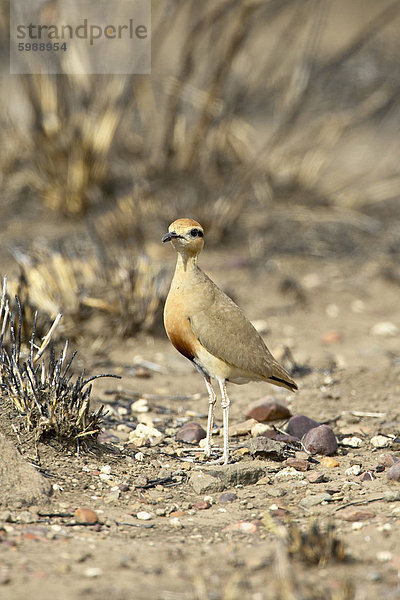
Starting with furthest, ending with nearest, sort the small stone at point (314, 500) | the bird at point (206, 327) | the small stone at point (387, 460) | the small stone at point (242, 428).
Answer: the small stone at point (242, 428) → the bird at point (206, 327) → the small stone at point (387, 460) → the small stone at point (314, 500)

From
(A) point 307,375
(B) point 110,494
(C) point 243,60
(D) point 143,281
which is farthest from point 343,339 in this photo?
(C) point 243,60

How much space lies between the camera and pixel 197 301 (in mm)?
4734

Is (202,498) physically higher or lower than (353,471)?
lower

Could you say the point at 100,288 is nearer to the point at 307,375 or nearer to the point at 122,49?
the point at 307,375

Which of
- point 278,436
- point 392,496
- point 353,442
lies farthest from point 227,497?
point 353,442

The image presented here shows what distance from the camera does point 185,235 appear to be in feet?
15.3

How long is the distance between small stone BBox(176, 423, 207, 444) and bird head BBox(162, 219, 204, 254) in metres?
1.20

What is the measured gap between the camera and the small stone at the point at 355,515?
3764 mm

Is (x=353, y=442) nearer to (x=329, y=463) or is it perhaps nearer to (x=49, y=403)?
(x=329, y=463)

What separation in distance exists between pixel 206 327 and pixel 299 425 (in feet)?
3.25

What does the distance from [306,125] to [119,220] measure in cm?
443

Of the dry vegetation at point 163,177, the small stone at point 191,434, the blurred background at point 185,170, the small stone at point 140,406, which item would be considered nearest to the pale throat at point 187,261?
the small stone at point 191,434

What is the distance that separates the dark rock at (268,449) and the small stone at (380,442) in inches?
24.1
